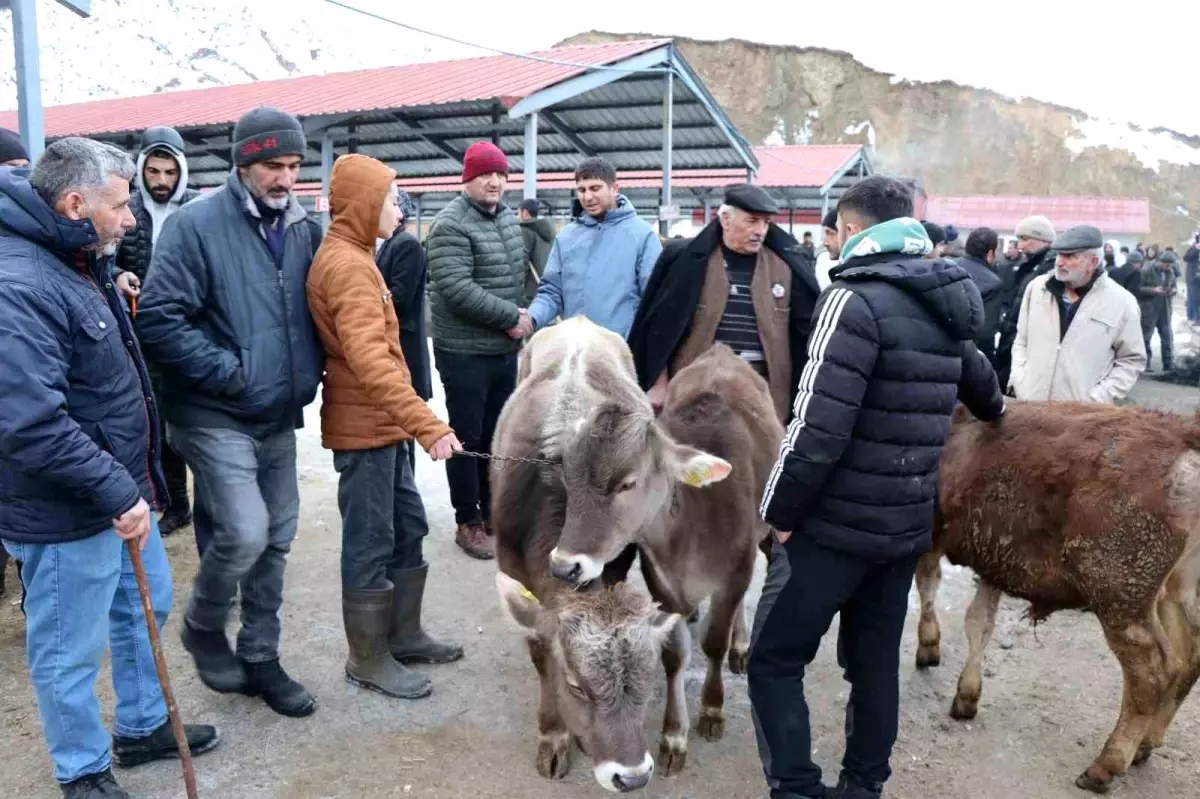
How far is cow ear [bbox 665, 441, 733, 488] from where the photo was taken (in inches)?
154

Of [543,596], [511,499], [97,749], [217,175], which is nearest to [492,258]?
[511,499]

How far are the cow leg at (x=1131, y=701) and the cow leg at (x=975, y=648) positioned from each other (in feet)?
1.88

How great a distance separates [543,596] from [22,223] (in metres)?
2.35

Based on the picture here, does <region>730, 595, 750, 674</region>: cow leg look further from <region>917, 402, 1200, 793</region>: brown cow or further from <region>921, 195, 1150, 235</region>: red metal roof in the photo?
<region>921, 195, 1150, 235</region>: red metal roof

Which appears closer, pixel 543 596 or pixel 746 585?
pixel 543 596

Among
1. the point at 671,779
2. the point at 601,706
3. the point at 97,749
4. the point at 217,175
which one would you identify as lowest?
the point at 671,779

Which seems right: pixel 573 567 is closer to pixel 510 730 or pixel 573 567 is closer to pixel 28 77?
pixel 510 730

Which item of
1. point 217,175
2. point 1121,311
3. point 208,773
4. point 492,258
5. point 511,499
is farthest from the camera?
point 217,175

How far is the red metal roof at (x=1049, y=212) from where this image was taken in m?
40.3

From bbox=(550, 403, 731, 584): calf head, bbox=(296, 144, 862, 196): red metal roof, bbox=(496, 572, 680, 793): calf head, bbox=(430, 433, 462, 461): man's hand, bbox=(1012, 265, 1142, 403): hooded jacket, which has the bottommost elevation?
bbox=(496, 572, 680, 793): calf head

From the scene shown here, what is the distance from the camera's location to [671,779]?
3.77 meters

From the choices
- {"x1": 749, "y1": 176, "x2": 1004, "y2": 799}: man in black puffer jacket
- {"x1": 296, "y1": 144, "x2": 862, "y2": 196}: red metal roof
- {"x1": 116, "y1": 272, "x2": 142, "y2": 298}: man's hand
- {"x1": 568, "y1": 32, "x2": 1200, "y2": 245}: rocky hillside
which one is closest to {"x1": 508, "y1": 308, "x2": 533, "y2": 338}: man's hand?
{"x1": 116, "y1": 272, "x2": 142, "y2": 298}: man's hand

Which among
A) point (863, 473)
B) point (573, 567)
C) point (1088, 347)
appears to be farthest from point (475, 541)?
point (1088, 347)

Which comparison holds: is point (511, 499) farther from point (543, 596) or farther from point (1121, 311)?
point (1121, 311)
